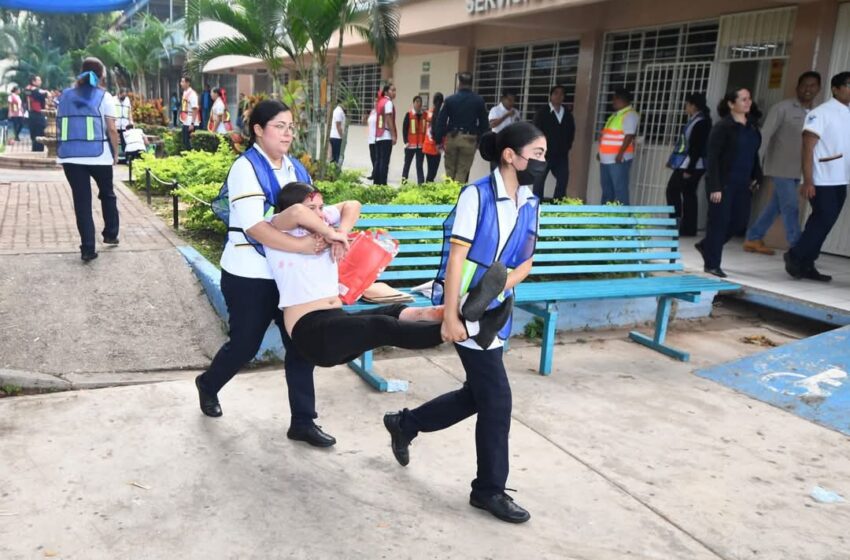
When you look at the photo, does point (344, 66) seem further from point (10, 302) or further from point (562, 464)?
point (562, 464)

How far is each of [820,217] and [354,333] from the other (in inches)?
208

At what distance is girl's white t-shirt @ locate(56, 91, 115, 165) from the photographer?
18.9 feet


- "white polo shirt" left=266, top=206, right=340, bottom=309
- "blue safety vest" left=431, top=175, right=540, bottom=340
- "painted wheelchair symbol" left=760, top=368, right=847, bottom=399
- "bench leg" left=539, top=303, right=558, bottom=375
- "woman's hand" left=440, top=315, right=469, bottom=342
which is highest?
"blue safety vest" left=431, top=175, right=540, bottom=340

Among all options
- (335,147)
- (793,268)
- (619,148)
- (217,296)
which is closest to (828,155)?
(793,268)

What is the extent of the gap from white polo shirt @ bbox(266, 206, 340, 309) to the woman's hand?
620 mm

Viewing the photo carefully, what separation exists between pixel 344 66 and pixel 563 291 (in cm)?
1651

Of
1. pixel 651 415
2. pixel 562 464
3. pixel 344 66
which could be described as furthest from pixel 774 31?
pixel 344 66

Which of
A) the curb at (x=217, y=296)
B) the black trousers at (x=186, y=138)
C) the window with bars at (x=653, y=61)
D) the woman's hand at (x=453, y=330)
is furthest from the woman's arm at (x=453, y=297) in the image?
the black trousers at (x=186, y=138)

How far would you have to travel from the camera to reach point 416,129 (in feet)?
39.8

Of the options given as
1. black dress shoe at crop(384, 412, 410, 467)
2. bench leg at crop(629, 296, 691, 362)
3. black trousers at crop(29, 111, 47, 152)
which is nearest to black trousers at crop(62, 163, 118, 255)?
black dress shoe at crop(384, 412, 410, 467)

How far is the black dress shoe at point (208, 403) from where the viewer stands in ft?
12.2

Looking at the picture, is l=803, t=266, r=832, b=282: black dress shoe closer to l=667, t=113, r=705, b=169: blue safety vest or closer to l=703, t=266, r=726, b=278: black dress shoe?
l=703, t=266, r=726, b=278: black dress shoe

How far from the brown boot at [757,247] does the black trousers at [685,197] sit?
978 millimetres

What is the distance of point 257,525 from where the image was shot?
9.25ft
